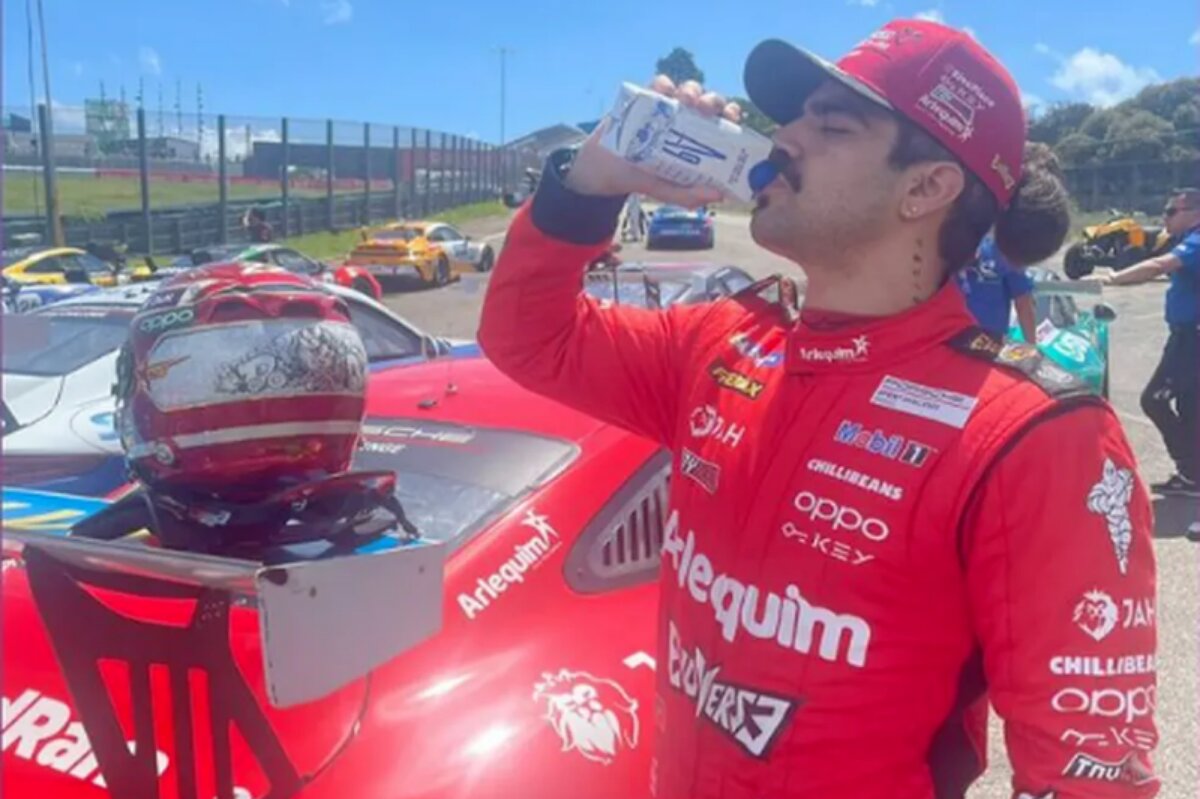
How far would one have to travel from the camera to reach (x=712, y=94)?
1.91m

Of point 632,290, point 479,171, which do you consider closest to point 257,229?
point 632,290

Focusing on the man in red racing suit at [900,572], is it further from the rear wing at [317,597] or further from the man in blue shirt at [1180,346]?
the man in blue shirt at [1180,346]

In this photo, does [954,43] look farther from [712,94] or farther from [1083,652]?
[1083,652]

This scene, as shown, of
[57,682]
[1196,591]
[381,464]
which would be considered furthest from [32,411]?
[1196,591]

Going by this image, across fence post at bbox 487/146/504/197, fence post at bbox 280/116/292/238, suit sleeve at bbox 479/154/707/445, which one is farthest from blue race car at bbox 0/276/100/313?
fence post at bbox 487/146/504/197

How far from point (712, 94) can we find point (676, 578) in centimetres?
74

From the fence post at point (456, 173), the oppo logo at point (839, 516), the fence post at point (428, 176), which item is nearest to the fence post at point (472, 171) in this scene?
the fence post at point (456, 173)

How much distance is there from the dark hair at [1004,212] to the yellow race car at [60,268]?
46.8ft

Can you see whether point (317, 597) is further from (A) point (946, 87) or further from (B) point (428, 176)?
(B) point (428, 176)

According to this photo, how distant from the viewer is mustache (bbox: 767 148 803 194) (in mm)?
1768

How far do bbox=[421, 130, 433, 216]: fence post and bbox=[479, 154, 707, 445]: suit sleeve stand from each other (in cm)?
4238

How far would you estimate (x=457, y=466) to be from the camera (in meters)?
2.67

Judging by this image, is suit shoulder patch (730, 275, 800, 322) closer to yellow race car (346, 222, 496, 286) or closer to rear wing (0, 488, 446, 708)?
rear wing (0, 488, 446, 708)

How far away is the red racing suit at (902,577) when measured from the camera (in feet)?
4.75
